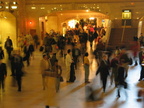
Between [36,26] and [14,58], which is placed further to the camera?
[36,26]

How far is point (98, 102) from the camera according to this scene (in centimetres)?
1090

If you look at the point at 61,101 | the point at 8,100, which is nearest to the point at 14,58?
the point at 8,100

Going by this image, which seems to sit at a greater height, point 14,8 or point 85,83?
point 14,8

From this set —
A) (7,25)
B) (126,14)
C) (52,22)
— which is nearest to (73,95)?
(126,14)

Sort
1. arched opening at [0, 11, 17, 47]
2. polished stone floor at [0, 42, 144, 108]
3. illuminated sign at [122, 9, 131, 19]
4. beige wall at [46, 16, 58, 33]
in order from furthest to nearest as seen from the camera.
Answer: beige wall at [46, 16, 58, 33] → arched opening at [0, 11, 17, 47] → illuminated sign at [122, 9, 131, 19] → polished stone floor at [0, 42, 144, 108]

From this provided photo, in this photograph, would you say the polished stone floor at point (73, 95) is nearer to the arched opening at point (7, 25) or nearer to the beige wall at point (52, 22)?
the arched opening at point (7, 25)

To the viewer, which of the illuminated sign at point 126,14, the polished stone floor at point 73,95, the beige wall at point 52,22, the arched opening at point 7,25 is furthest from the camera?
the beige wall at point 52,22

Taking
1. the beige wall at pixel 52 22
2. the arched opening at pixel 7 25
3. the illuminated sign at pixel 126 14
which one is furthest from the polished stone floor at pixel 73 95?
the beige wall at pixel 52 22

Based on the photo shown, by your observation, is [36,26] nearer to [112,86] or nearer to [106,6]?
[106,6]

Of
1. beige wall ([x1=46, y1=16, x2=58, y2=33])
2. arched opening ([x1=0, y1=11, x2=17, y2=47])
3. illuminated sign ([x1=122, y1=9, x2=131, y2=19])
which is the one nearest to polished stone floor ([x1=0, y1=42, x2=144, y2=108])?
illuminated sign ([x1=122, y1=9, x2=131, y2=19])

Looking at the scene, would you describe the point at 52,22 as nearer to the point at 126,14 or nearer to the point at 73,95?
the point at 126,14

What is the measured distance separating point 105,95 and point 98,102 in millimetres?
1077

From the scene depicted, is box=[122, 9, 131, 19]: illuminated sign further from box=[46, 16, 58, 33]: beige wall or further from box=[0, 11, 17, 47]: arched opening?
box=[0, 11, 17, 47]: arched opening

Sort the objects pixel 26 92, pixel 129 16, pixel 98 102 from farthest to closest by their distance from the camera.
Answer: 1. pixel 129 16
2. pixel 26 92
3. pixel 98 102
